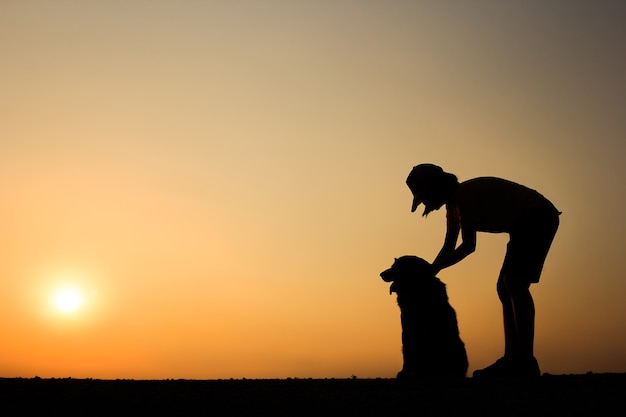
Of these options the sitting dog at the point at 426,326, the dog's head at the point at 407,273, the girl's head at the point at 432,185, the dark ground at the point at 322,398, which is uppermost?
the girl's head at the point at 432,185

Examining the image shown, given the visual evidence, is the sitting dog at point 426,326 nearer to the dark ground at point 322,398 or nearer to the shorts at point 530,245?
the shorts at point 530,245

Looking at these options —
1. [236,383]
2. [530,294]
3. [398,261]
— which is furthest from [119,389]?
[530,294]

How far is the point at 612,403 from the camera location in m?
3.88

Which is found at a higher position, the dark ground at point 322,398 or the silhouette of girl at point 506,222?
the silhouette of girl at point 506,222

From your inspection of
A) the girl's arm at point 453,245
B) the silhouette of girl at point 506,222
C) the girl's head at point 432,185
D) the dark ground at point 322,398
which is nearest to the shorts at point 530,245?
the silhouette of girl at point 506,222

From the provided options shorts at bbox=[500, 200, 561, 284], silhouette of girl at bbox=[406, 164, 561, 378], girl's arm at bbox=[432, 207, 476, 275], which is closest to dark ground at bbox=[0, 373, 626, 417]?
silhouette of girl at bbox=[406, 164, 561, 378]

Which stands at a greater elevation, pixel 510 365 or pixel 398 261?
pixel 398 261

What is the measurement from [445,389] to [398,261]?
232cm

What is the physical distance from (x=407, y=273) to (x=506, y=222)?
45.2 inches

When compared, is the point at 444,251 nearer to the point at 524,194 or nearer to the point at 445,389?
the point at 524,194

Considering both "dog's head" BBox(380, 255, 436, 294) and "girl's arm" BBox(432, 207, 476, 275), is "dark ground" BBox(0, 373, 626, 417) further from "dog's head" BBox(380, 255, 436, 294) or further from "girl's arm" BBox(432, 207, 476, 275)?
"dog's head" BBox(380, 255, 436, 294)

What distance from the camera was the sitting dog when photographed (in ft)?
20.7

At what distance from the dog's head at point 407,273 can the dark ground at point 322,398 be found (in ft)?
4.77

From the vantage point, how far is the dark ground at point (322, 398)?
12.6 feet
